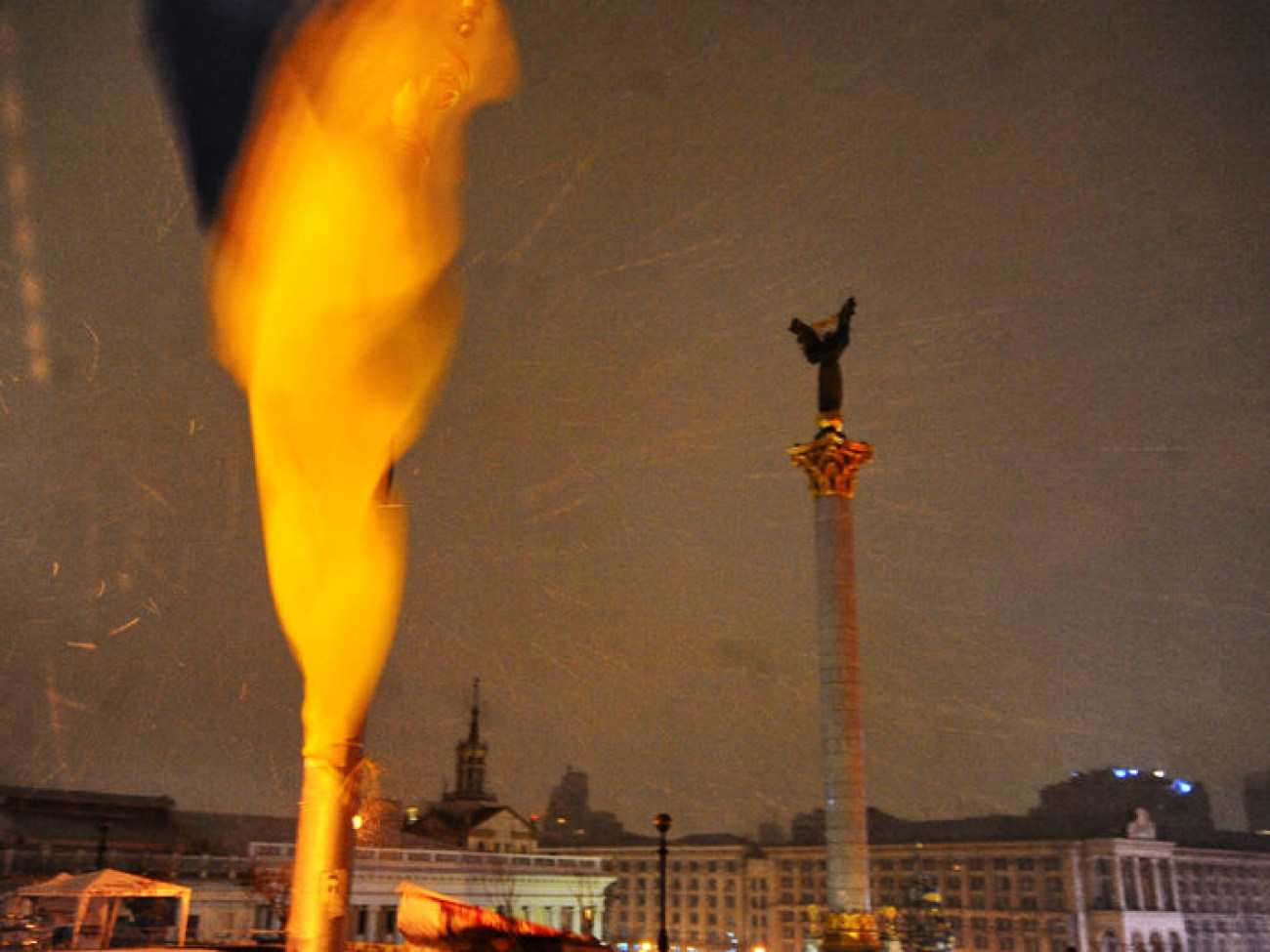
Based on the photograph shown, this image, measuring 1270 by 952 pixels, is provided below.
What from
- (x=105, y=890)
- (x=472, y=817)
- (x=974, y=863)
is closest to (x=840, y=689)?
(x=105, y=890)

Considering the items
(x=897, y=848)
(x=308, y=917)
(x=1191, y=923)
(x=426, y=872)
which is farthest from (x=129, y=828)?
(x=1191, y=923)

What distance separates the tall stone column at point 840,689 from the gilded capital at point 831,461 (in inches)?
0.9

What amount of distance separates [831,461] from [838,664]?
4.88 meters

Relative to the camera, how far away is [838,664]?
1029 inches

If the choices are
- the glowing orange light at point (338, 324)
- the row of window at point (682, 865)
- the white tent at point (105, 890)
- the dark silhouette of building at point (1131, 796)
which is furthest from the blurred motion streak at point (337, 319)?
the dark silhouette of building at point (1131, 796)

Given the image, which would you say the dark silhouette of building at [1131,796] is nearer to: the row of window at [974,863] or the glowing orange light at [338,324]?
the row of window at [974,863]

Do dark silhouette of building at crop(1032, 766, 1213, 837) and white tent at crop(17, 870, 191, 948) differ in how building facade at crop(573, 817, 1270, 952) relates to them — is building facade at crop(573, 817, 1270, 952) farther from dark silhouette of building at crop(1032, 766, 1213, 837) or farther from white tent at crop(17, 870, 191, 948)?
white tent at crop(17, 870, 191, 948)

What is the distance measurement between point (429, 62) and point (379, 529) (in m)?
3.37

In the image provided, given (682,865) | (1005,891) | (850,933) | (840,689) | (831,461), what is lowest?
(850,933)

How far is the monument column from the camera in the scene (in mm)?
24719

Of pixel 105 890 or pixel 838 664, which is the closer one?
pixel 105 890

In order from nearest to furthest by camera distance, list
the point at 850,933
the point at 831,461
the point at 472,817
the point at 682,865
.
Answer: the point at 850,933
the point at 831,461
the point at 472,817
the point at 682,865

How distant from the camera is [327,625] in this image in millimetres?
7105

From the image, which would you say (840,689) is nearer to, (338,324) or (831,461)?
(831,461)
